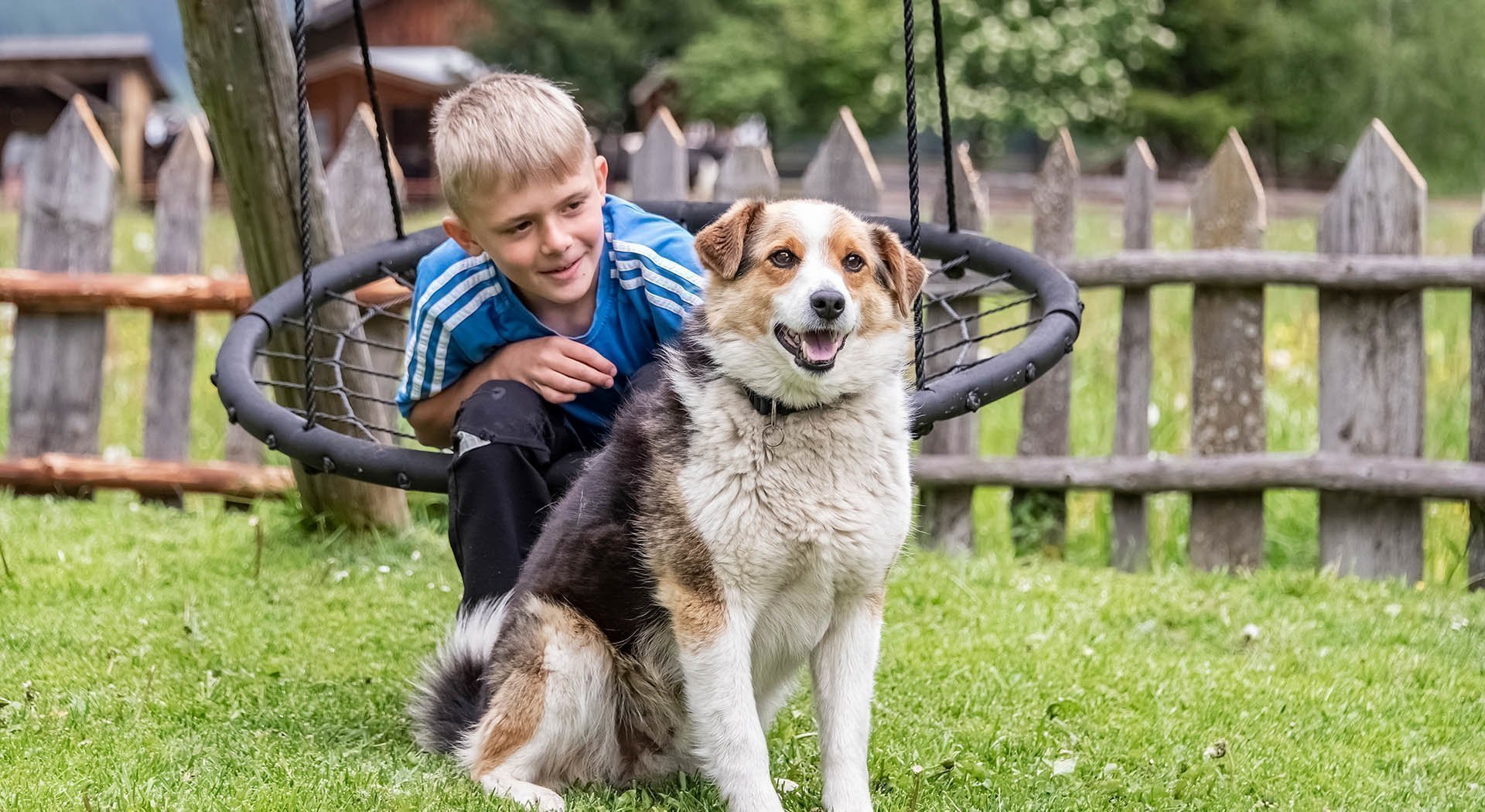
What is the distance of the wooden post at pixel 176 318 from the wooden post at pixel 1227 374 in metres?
4.43

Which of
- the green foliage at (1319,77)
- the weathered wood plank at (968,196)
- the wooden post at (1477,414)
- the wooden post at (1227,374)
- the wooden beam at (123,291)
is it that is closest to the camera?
the wooden post at (1477,414)

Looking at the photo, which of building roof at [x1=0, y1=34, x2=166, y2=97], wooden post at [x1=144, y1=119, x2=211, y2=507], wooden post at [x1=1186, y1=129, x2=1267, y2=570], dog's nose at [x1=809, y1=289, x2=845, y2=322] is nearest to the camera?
dog's nose at [x1=809, y1=289, x2=845, y2=322]

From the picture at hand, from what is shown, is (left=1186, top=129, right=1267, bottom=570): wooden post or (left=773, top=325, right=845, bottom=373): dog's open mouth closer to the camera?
(left=773, top=325, right=845, bottom=373): dog's open mouth

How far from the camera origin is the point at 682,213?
14.8 ft

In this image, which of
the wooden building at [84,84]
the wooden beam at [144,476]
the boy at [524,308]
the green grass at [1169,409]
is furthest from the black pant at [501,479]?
the wooden building at [84,84]

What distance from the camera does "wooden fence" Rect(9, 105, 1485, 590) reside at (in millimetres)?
5406

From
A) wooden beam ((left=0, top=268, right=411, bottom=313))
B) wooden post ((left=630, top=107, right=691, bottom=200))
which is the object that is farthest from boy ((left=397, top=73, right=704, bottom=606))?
wooden beam ((left=0, top=268, right=411, bottom=313))

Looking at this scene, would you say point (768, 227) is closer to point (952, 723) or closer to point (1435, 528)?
point (952, 723)

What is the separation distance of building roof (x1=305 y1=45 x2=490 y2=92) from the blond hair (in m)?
21.9

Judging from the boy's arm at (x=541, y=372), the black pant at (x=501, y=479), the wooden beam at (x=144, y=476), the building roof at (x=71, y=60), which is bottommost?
the wooden beam at (x=144, y=476)

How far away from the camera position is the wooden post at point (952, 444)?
573cm

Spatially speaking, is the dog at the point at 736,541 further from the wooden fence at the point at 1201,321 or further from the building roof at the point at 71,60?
the building roof at the point at 71,60

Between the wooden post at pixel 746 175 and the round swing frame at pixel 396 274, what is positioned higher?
the wooden post at pixel 746 175

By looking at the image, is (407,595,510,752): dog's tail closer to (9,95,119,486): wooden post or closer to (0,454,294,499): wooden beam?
(0,454,294,499): wooden beam
